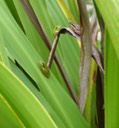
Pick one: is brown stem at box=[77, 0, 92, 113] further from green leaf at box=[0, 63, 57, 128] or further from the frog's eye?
green leaf at box=[0, 63, 57, 128]

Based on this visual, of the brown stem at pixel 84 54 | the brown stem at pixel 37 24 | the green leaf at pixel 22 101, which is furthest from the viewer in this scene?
the brown stem at pixel 37 24

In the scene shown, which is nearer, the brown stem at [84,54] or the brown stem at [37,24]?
the brown stem at [84,54]

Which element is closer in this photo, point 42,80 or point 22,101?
point 22,101

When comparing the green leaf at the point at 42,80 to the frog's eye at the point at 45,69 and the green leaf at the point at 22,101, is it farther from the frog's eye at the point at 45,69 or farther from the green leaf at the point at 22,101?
the green leaf at the point at 22,101

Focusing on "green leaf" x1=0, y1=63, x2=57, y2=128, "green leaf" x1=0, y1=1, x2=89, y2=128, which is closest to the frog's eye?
"green leaf" x1=0, y1=1, x2=89, y2=128

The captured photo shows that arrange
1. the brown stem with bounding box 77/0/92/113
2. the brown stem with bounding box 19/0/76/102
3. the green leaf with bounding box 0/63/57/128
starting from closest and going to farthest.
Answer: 1. the green leaf with bounding box 0/63/57/128
2. the brown stem with bounding box 77/0/92/113
3. the brown stem with bounding box 19/0/76/102

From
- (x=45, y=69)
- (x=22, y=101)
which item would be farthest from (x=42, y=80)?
(x=22, y=101)

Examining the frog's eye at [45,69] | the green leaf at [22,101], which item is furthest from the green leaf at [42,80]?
the green leaf at [22,101]

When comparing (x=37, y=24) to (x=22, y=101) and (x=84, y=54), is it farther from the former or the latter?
(x=22, y=101)

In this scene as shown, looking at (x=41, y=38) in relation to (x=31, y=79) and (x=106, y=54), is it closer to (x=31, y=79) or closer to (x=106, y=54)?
(x=31, y=79)
